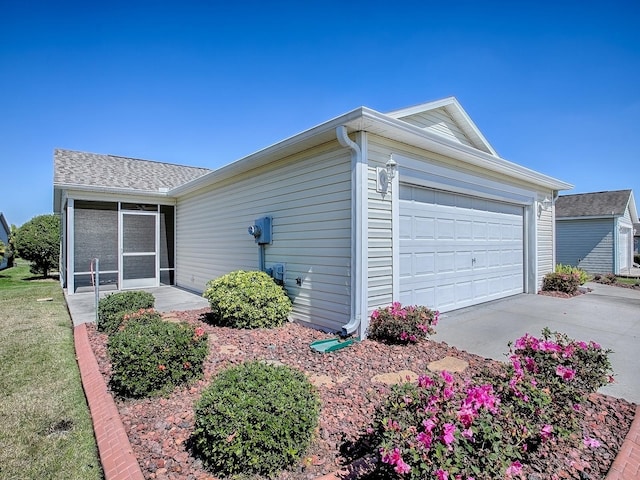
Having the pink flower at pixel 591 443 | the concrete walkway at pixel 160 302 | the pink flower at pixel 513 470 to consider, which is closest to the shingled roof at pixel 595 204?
the pink flower at pixel 591 443

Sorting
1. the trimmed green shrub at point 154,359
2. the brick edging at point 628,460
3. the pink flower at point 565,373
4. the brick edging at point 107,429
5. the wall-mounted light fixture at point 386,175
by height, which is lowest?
the brick edging at point 107,429

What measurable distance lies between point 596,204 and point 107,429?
22.4 meters

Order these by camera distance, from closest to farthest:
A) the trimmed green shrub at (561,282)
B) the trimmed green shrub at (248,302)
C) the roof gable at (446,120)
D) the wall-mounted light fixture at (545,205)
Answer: the trimmed green shrub at (248,302) < the roof gable at (446,120) < the trimmed green shrub at (561,282) < the wall-mounted light fixture at (545,205)

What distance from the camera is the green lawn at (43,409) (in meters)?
2.26

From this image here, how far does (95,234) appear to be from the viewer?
32.8 ft

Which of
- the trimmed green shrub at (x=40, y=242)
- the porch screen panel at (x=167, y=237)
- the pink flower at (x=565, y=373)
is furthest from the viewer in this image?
the trimmed green shrub at (x=40, y=242)

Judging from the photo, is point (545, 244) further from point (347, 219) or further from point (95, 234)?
point (95, 234)

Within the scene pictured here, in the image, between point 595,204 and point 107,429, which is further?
point 595,204

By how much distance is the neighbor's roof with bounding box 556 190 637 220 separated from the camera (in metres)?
16.5

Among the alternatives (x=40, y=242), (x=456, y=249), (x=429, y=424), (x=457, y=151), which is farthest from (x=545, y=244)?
(x=40, y=242)

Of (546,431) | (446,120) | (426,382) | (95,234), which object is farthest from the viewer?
(95,234)

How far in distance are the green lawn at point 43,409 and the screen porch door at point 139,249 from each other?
4558 mm

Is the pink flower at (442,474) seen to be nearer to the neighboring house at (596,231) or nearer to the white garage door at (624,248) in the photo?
the neighboring house at (596,231)

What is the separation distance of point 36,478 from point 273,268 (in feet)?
14.6
